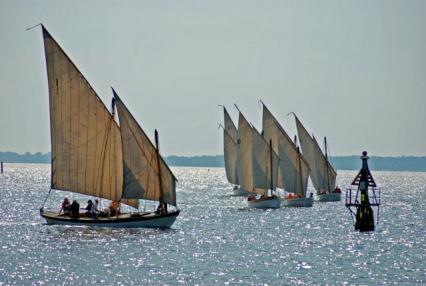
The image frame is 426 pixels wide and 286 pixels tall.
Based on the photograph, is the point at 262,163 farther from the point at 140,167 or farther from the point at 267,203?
the point at 140,167

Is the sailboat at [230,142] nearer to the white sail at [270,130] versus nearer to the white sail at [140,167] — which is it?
the white sail at [270,130]

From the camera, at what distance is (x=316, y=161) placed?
427 feet

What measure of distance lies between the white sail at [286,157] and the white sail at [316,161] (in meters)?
8.60

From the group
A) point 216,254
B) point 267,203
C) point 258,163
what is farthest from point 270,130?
point 216,254

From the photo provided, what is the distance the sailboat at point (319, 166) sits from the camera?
423 feet

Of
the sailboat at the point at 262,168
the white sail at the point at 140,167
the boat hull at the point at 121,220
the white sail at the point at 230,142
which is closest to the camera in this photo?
the boat hull at the point at 121,220

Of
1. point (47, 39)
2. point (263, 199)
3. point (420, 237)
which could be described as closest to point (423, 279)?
point (420, 237)

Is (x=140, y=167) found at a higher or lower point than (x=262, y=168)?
lower

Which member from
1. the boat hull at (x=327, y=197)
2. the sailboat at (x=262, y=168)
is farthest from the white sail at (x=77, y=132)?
the boat hull at (x=327, y=197)

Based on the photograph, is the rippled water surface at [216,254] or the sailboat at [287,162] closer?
the rippled water surface at [216,254]

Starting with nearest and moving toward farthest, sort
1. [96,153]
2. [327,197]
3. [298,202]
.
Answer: [96,153]
[298,202]
[327,197]

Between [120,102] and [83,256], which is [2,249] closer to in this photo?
[83,256]

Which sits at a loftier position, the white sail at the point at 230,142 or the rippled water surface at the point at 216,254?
the white sail at the point at 230,142

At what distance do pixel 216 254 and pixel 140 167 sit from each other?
1373 centimetres
